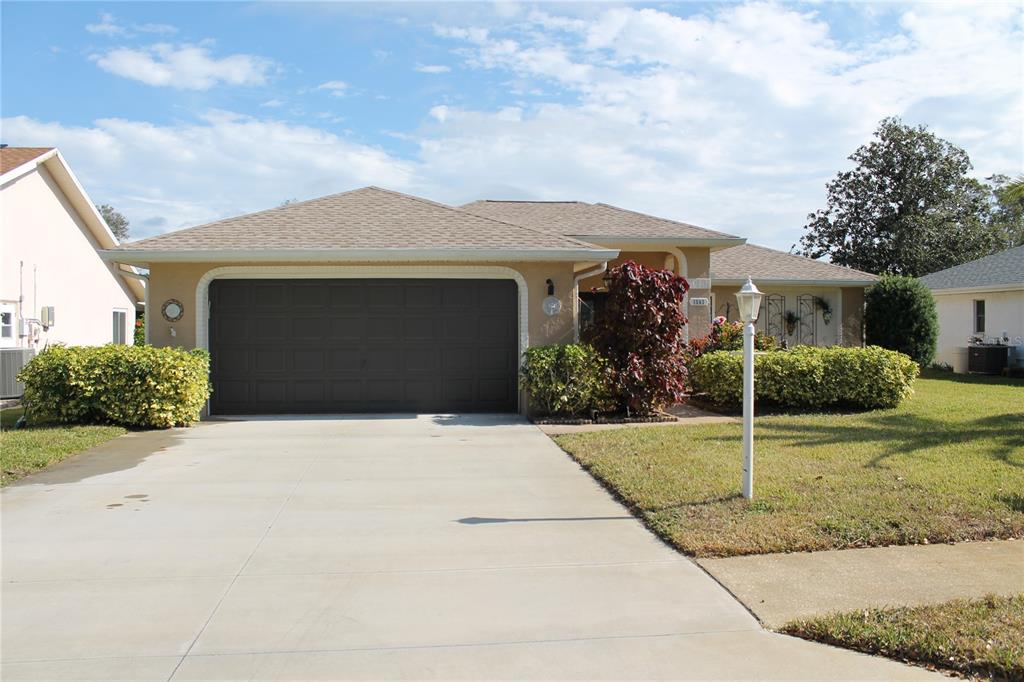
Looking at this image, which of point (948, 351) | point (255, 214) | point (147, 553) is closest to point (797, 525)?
point (147, 553)

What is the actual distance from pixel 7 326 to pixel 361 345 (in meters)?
8.55

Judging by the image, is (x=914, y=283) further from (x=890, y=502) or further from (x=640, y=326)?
(x=890, y=502)

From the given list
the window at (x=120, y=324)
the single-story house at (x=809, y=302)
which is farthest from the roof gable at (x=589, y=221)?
the window at (x=120, y=324)

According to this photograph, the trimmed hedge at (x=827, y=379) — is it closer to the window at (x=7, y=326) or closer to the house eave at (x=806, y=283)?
the house eave at (x=806, y=283)

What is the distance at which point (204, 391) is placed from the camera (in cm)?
1240

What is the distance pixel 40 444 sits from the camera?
9938 mm

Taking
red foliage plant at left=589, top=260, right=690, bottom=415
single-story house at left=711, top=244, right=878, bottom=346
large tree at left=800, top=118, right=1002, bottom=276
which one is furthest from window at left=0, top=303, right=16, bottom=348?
large tree at left=800, top=118, right=1002, bottom=276

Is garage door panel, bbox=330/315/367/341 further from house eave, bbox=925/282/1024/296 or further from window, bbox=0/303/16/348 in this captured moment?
house eave, bbox=925/282/1024/296

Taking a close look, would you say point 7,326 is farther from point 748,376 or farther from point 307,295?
point 748,376

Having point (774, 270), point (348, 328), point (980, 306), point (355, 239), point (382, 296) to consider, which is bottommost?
point (348, 328)

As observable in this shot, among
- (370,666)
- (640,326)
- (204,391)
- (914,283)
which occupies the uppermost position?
(914,283)

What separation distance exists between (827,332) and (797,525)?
17.6 meters

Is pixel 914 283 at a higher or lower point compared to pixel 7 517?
higher

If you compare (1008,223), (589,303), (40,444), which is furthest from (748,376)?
(1008,223)
